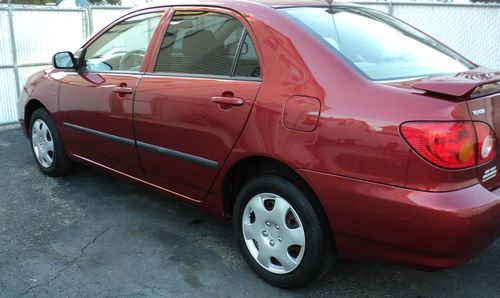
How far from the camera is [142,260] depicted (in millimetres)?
3311

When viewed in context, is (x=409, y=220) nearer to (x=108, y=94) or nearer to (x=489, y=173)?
(x=489, y=173)

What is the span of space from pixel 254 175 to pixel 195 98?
617mm

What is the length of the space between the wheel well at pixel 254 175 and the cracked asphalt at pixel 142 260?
44cm

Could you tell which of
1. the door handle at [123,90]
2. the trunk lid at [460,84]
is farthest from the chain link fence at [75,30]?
the trunk lid at [460,84]

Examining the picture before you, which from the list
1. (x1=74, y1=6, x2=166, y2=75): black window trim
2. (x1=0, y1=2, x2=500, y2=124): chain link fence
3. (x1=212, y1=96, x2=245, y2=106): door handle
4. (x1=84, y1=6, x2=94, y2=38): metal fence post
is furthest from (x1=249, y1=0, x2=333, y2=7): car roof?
(x1=84, y1=6, x2=94, y2=38): metal fence post

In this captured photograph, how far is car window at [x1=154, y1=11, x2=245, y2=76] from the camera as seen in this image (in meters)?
3.15

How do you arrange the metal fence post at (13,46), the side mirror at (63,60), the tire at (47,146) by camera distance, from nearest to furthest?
the side mirror at (63,60) < the tire at (47,146) < the metal fence post at (13,46)

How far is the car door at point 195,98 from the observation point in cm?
300

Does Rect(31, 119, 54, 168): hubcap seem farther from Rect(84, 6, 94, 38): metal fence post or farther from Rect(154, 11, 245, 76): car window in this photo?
Rect(84, 6, 94, 38): metal fence post

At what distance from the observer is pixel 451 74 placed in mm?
2824

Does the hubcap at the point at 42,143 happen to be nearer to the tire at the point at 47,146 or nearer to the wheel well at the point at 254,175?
the tire at the point at 47,146

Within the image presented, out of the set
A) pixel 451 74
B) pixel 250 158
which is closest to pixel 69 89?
pixel 250 158

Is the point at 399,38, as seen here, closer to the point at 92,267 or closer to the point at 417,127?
the point at 417,127

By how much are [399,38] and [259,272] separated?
1.71 m
